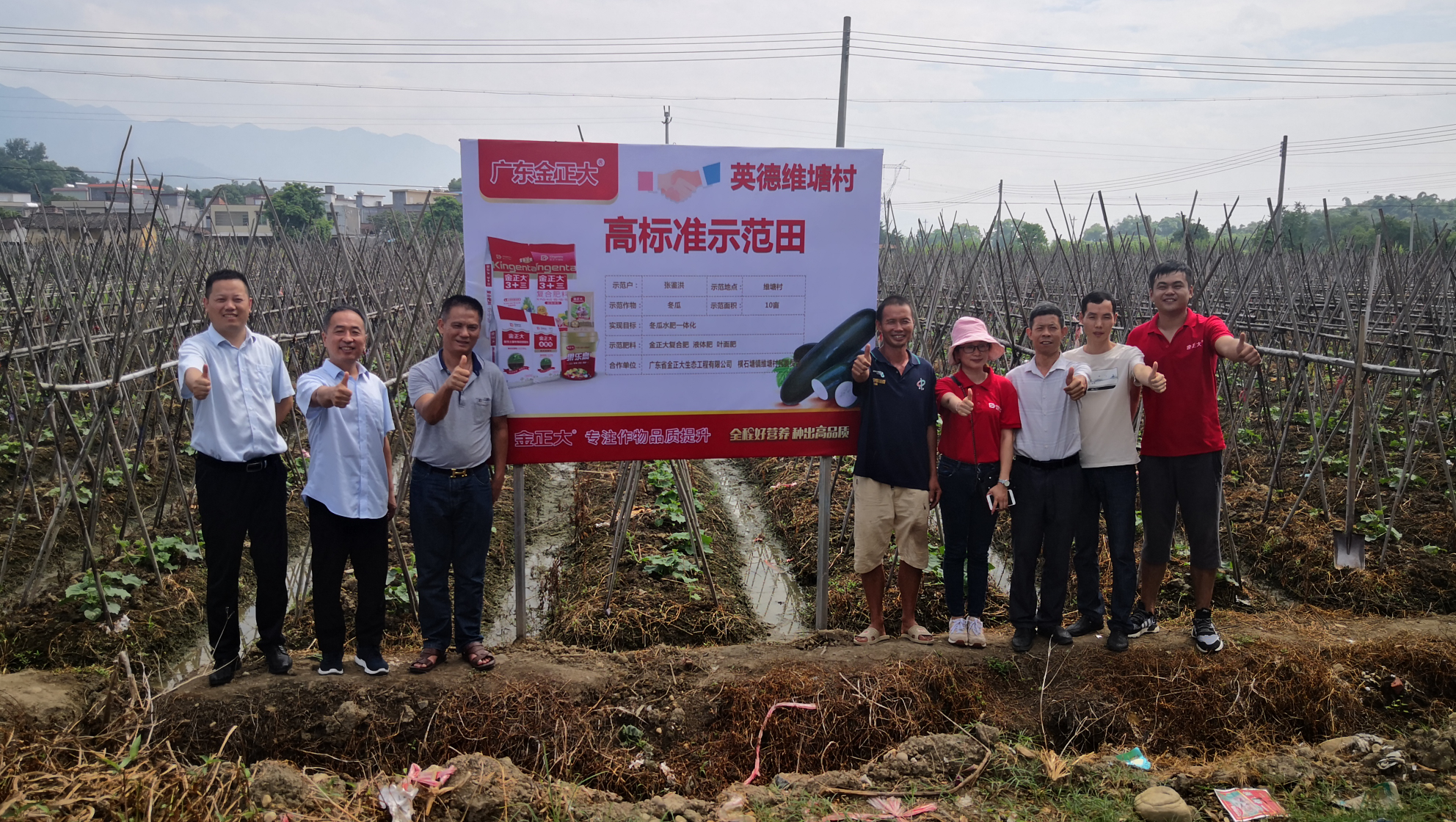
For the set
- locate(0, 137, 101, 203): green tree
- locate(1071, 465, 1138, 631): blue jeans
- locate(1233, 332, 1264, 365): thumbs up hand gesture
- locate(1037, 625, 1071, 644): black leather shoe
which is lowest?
locate(1037, 625, 1071, 644): black leather shoe

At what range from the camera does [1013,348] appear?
4.87 m

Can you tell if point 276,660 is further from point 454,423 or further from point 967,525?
point 967,525

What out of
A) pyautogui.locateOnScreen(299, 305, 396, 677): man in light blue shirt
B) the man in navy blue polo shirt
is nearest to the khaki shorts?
the man in navy blue polo shirt

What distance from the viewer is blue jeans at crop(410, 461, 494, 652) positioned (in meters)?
3.31

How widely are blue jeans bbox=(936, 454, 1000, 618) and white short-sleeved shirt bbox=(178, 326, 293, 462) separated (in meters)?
2.82

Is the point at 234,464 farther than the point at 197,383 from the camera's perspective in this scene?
Yes

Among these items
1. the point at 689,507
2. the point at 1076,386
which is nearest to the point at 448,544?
the point at 689,507

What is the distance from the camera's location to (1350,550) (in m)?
4.59

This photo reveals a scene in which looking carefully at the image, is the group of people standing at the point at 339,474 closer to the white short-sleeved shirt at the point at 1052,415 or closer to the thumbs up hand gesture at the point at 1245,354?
the white short-sleeved shirt at the point at 1052,415

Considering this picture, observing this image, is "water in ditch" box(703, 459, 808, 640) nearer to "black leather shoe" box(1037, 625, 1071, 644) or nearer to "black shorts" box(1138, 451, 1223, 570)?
"black leather shoe" box(1037, 625, 1071, 644)

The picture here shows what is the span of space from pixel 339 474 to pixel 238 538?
1.52ft

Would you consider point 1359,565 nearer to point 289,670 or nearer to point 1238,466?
point 1238,466

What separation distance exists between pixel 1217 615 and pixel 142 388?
8.09m

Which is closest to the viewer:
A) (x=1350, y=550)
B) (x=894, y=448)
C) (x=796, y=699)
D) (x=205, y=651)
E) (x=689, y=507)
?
(x=796, y=699)
